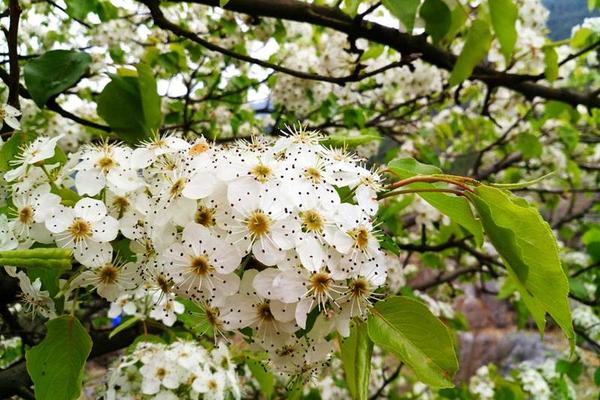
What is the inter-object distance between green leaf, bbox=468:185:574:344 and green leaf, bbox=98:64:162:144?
0.79 meters

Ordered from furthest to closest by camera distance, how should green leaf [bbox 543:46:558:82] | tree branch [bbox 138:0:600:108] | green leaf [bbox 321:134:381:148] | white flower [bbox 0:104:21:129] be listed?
1. green leaf [bbox 543:46:558:82]
2. tree branch [bbox 138:0:600:108]
3. white flower [bbox 0:104:21:129]
4. green leaf [bbox 321:134:381:148]

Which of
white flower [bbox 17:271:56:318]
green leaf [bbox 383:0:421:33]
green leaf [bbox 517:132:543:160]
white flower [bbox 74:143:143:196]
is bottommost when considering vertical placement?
green leaf [bbox 517:132:543:160]

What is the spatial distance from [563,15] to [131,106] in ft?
9.93

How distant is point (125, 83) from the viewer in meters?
1.32

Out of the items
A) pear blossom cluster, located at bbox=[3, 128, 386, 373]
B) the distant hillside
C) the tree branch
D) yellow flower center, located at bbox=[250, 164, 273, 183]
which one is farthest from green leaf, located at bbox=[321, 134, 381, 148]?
the distant hillside

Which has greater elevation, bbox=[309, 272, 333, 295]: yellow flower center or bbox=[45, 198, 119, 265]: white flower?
bbox=[309, 272, 333, 295]: yellow flower center

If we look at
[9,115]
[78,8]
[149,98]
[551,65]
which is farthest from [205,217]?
[551,65]

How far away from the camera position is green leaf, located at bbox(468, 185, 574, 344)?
2.28ft

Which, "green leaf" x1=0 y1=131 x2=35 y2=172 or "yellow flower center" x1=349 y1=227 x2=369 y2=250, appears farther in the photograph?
"green leaf" x1=0 y1=131 x2=35 y2=172

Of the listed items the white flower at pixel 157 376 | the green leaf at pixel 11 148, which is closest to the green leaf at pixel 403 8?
the green leaf at pixel 11 148

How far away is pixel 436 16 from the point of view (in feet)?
4.17

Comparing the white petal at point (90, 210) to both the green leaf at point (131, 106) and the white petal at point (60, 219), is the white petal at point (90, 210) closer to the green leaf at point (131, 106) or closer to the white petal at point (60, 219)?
the white petal at point (60, 219)

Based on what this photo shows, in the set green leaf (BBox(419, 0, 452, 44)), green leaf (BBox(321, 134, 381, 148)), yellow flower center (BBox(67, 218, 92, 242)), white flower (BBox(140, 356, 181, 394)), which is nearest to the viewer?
yellow flower center (BBox(67, 218, 92, 242))

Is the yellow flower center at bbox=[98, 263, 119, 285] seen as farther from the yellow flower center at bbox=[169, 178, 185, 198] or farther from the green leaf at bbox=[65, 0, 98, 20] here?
the green leaf at bbox=[65, 0, 98, 20]
